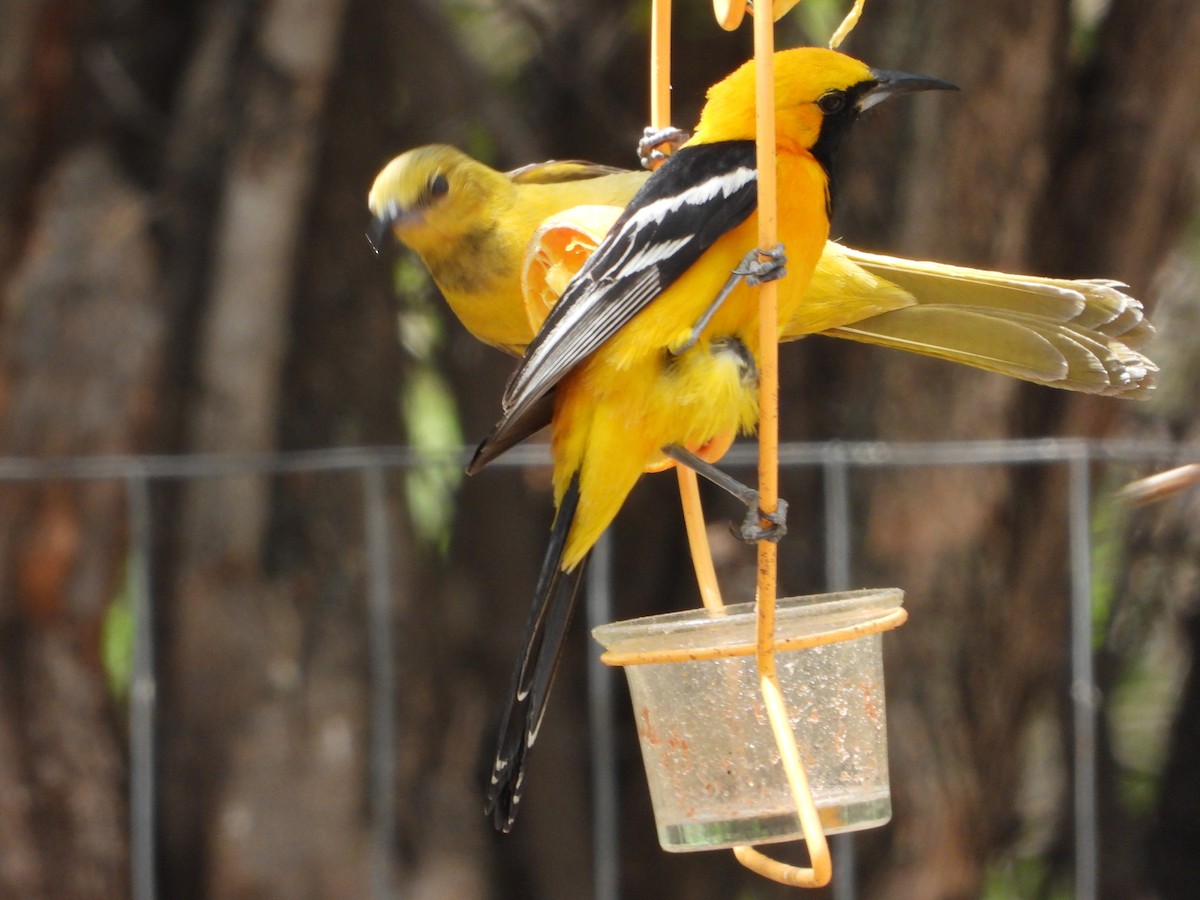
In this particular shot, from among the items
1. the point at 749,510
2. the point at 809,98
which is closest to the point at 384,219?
the point at 809,98

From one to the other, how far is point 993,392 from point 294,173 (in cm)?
240

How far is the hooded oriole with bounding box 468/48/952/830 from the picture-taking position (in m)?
2.68

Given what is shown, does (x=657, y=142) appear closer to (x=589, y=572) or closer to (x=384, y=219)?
(x=384, y=219)

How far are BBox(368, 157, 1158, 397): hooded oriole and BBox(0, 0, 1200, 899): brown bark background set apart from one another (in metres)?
1.43

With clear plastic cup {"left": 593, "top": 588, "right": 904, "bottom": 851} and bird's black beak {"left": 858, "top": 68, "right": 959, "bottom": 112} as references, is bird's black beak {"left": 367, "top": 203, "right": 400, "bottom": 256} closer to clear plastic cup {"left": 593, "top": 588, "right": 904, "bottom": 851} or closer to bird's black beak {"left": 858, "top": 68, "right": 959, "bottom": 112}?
bird's black beak {"left": 858, "top": 68, "right": 959, "bottom": 112}

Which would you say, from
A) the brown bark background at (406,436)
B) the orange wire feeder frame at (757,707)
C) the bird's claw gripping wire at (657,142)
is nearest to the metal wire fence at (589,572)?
the brown bark background at (406,436)

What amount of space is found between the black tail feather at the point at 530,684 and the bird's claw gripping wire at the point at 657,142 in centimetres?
81

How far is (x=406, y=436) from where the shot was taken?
605cm

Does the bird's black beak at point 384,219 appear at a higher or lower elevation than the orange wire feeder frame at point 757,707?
higher

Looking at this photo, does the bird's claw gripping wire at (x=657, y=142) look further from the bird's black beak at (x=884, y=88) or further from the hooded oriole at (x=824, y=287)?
the bird's black beak at (x=884, y=88)

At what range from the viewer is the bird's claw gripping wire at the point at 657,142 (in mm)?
3066

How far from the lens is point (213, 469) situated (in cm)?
480

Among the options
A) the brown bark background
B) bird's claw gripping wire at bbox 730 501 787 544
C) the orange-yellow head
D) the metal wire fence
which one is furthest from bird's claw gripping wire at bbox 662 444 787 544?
the brown bark background

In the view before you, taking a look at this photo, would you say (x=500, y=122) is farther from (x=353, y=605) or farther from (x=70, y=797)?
(x=70, y=797)
